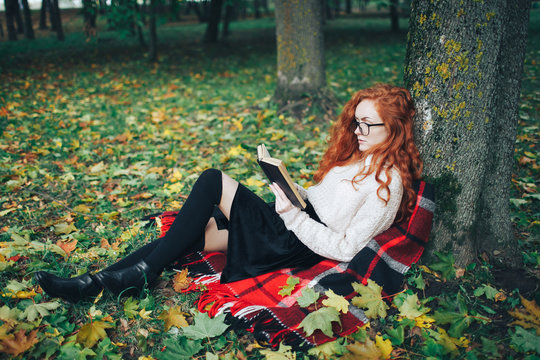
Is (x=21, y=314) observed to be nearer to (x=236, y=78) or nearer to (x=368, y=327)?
(x=368, y=327)

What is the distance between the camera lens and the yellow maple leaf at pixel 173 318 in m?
1.87

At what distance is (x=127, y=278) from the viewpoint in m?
1.98

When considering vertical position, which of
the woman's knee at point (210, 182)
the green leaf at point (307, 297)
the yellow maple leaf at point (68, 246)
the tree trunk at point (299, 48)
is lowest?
the green leaf at point (307, 297)

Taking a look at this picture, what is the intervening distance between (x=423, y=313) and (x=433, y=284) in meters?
0.28

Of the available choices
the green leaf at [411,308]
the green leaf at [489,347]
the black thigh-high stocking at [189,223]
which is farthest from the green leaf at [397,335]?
the black thigh-high stocking at [189,223]

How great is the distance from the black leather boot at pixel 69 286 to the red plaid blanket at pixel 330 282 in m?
0.56

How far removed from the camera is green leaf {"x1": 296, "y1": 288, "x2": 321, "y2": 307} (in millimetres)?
1862

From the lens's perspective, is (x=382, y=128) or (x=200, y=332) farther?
(x=382, y=128)

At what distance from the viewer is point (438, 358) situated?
1.59 metres

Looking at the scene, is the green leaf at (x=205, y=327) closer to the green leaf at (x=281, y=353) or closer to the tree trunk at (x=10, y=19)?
the green leaf at (x=281, y=353)

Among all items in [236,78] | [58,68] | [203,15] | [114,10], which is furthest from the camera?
[203,15]

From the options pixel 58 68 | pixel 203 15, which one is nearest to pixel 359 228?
pixel 58 68

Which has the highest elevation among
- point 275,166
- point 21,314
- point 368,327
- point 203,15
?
point 203,15

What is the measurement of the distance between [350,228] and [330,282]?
0.33 metres
